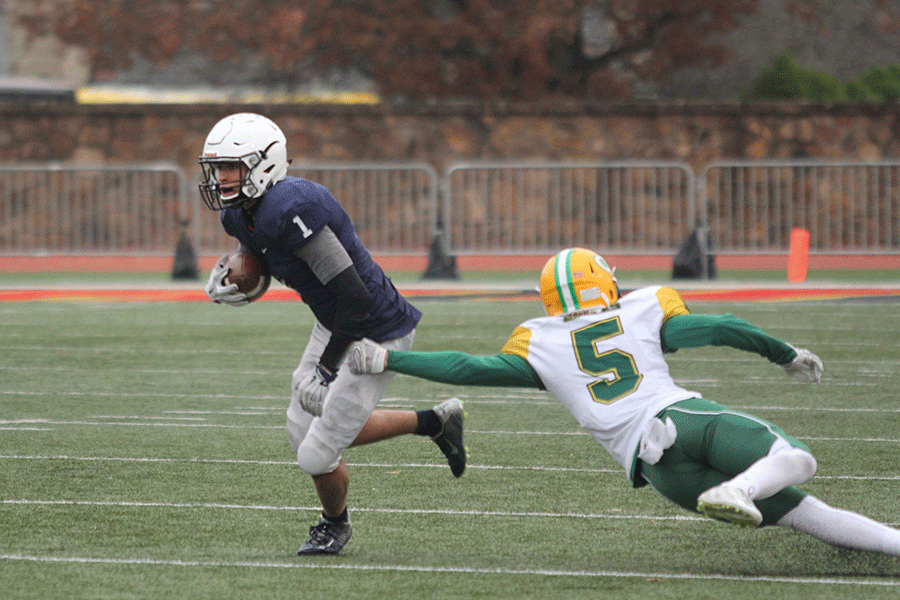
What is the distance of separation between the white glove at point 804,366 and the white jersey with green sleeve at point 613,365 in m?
0.40

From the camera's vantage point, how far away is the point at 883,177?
17656mm

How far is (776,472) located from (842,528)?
42cm

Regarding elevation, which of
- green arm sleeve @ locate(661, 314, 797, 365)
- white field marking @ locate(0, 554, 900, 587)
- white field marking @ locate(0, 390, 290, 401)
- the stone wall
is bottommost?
white field marking @ locate(0, 554, 900, 587)

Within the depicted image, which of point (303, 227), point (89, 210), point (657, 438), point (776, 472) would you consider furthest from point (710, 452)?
point (89, 210)

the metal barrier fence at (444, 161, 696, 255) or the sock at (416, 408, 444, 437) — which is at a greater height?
the metal barrier fence at (444, 161, 696, 255)

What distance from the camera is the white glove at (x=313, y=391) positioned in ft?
16.7

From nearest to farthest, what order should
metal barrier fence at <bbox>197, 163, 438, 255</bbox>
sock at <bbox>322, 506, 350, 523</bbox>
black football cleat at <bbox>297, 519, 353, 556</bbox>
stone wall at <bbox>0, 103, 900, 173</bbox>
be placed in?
black football cleat at <bbox>297, 519, 353, 556</bbox>
sock at <bbox>322, 506, 350, 523</bbox>
metal barrier fence at <bbox>197, 163, 438, 255</bbox>
stone wall at <bbox>0, 103, 900, 173</bbox>

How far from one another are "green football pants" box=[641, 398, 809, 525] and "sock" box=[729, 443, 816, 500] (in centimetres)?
7

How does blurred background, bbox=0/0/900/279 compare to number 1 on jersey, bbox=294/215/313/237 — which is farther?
blurred background, bbox=0/0/900/279

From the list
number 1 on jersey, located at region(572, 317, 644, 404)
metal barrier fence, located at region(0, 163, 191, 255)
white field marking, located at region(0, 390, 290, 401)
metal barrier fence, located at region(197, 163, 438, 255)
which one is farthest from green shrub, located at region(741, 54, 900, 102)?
number 1 on jersey, located at region(572, 317, 644, 404)

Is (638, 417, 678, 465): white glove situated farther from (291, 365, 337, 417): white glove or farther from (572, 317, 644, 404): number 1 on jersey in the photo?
(291, 365, 337, 417): white glove

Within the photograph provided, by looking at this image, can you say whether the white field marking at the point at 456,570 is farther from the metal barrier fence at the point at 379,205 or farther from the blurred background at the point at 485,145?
the metal barrier fence at the point at 379,205

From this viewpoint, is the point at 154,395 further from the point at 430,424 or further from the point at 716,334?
the point at 716,334

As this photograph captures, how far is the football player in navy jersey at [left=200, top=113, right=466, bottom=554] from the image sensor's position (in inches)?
202
